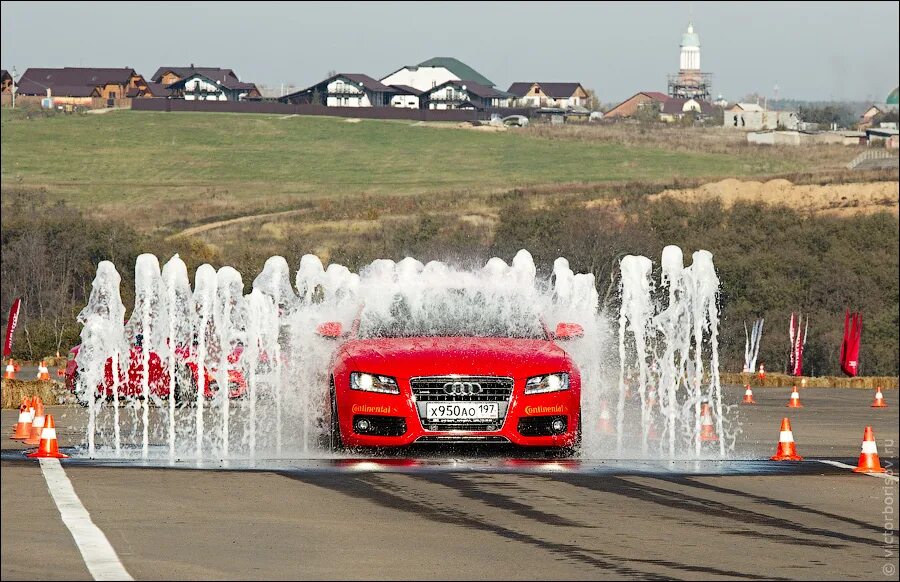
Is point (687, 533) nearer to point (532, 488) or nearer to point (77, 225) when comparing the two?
point (532, 488)

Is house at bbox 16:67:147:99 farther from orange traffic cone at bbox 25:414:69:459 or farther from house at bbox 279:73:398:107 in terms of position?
orange traffic cone at bbox 25:414:69:459

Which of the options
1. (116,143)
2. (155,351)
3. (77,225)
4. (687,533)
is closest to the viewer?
(687,533)

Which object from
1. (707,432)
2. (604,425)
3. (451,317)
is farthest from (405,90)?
(451,317)

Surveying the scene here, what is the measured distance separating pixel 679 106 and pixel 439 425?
537ft

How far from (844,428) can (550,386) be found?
9.38m

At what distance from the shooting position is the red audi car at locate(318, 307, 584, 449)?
15.9m

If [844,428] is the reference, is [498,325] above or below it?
above

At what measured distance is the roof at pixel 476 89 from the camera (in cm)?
16688

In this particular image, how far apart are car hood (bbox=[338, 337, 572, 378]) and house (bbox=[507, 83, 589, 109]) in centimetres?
15969

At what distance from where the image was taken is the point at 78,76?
162m

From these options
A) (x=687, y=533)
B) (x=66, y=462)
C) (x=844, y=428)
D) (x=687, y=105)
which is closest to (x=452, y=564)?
(x=687, y=533)

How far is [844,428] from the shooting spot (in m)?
24.5

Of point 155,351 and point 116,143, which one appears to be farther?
point 116,143

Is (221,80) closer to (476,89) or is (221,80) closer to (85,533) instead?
(476,89)
